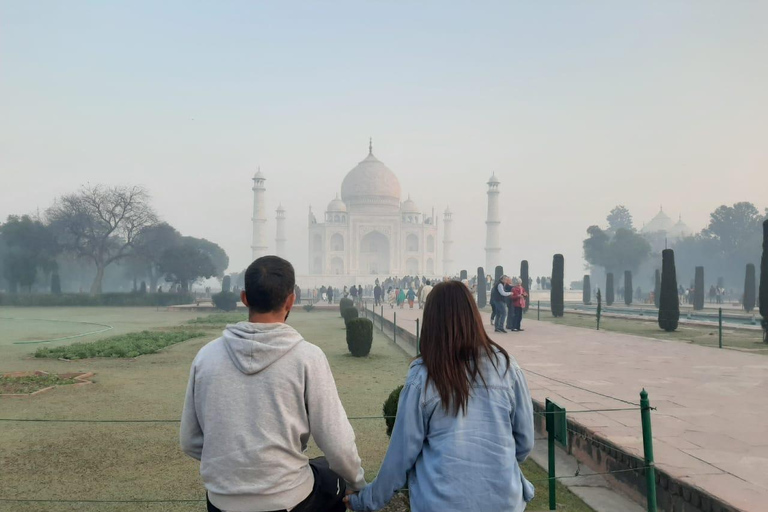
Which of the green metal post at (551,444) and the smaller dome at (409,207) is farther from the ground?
the smaller dome at (409,207)

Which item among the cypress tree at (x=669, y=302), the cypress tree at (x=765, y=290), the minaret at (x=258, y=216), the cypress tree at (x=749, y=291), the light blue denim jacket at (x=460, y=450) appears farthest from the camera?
the minaret at (x=258, y=216)

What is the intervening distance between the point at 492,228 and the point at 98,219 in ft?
107

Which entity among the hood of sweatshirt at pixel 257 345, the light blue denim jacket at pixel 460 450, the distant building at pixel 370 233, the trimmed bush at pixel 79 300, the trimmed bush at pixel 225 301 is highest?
the distant building at pixel 370 233

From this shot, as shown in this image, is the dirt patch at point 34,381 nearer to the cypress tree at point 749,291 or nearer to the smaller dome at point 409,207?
the cypress tree at point 749,291

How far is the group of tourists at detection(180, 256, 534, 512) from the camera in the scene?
186cm

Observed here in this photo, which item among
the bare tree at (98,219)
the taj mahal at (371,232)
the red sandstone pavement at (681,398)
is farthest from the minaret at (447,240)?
the red sandstone pavement at (681,398)

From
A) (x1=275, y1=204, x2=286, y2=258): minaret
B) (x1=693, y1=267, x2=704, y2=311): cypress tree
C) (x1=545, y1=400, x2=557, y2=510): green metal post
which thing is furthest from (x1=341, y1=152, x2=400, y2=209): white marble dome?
(x1=545, y1=400, x2=557, y2=510): green metal post

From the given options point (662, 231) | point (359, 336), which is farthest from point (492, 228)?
point (359, 336)

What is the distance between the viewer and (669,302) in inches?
570

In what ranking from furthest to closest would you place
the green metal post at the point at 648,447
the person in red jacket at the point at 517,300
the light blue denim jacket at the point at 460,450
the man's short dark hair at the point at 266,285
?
the person in red jacket at the point at 517,300 < the green metal post at the point at 648,447 < the man's short dark hair at the point at 266,285 < the light blue denim jacket at the point at 460,450

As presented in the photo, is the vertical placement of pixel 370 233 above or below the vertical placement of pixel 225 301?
above

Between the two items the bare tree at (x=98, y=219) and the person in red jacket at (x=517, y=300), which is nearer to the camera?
the person in red jacket at (x=517, y=300)

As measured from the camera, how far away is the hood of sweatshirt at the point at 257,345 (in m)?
1.86

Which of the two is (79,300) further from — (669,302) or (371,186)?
(371,186)
